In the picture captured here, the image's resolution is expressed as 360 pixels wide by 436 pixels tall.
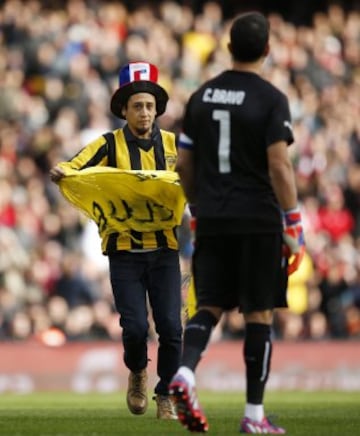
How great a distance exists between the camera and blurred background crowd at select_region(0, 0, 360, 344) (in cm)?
2033

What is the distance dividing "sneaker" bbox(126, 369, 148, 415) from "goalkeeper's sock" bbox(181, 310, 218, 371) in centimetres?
229

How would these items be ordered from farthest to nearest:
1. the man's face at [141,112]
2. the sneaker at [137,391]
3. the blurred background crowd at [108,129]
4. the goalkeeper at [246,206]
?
the blurred background crowd at [108,129], the sneaker at [137,391], the man's face at [141,112], the goalkeeper at [246,206]

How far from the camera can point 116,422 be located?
1125cm

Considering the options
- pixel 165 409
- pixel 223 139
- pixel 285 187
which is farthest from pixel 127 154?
pixel 285 187

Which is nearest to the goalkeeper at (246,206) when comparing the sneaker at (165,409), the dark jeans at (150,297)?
the dark jeans at (150,297)

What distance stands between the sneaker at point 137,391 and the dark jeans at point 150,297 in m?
0.17

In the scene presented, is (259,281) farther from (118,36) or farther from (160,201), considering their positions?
(118,36)

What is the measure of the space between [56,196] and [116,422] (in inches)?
418

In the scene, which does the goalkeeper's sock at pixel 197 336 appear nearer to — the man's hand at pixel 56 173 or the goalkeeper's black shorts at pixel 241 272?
the goalkeeper's black shorts at pixel 241 272

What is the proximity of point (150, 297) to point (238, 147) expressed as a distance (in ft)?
8.16

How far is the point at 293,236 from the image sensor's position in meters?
9.61

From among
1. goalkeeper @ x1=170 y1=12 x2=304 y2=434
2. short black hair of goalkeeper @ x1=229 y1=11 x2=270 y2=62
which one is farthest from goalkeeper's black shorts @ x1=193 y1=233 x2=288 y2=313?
short black hair of goalkeeper @ x1=229 y1=11 x2=270 y2=62

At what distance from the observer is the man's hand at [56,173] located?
38.2 ft

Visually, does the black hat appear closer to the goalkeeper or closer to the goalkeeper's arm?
the goalkeeper
